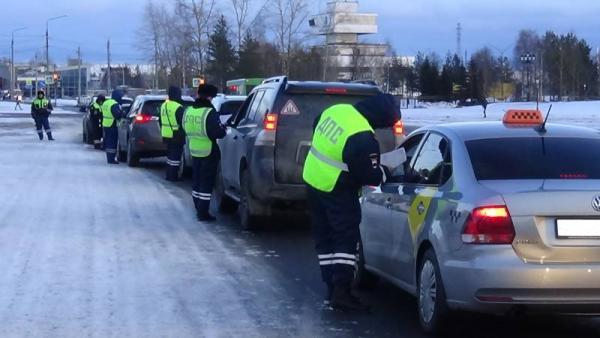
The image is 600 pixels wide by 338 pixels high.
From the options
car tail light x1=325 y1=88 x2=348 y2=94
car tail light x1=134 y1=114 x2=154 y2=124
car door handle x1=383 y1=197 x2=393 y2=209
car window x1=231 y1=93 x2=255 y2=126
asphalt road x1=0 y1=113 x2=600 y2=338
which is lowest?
asphalt road x1=0 y1=113 x2=600 y2=338

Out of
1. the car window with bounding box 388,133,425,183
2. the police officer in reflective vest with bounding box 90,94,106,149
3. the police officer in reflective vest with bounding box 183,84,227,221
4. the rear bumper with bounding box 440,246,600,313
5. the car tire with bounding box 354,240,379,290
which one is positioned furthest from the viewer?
the police officer in reflective vest with bounding box 90,94,106,149

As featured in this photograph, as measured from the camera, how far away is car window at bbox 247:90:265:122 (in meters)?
12.8

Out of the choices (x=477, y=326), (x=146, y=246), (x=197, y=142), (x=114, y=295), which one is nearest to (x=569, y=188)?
(x=477, y=326)

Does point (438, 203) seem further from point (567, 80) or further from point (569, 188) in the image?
point (567, 80)

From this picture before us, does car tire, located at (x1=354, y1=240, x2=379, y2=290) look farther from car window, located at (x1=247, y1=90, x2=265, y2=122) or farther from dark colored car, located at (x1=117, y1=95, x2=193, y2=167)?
dark colored car, located at (x1=117, y1=95, x2=193, y2=167)

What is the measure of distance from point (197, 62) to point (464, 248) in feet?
230

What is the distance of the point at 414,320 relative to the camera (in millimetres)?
7914

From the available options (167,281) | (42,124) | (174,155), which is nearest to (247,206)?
(167,281)

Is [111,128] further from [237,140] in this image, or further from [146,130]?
[237,140]

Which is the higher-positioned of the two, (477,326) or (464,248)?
(464,248)

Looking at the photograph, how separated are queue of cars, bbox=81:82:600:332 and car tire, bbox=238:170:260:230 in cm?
347

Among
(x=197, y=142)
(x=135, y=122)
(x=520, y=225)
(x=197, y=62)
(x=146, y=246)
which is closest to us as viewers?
(x=520, y=225)

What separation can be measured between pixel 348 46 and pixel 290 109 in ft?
325

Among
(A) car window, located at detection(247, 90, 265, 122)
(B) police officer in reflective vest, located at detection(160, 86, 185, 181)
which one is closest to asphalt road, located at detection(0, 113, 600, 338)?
(A) car window, located at detection(247, 90, 265, 122)
